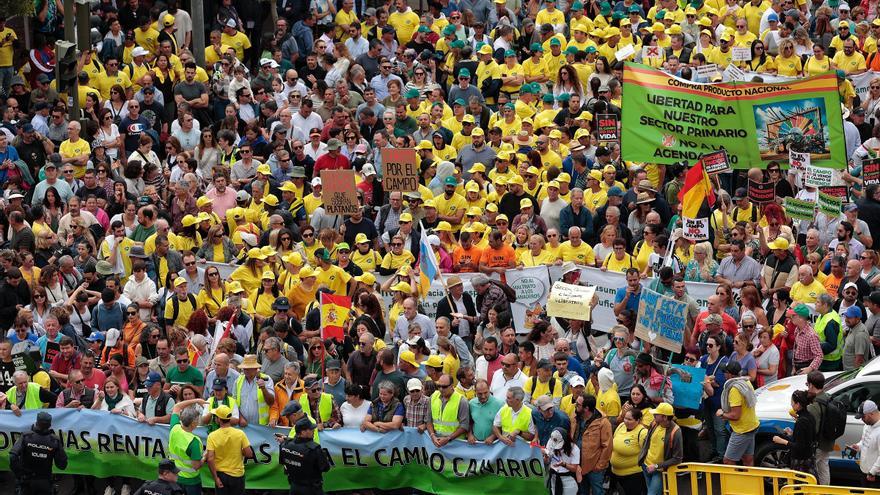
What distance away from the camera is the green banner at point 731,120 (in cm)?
2477

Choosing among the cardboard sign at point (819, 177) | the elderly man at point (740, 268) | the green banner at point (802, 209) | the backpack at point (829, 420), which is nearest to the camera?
the backpack at point (829, 420)

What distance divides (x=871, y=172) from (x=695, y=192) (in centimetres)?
289

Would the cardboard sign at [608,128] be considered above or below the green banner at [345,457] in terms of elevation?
above

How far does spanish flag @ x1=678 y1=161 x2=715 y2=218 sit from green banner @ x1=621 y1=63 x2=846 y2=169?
Result: 3.63 ft

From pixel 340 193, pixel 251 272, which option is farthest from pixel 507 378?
pixel 340 193

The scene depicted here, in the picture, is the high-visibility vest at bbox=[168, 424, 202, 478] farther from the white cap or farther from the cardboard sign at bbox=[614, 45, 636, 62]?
the cardboard sign at bbox=[614, 45, 636, 62]

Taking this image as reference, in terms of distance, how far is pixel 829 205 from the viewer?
79.4 feet

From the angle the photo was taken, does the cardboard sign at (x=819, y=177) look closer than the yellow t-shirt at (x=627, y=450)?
No

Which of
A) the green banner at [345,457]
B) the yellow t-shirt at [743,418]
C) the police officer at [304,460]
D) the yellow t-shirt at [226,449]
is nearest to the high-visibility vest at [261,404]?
the green banner at [345,457]

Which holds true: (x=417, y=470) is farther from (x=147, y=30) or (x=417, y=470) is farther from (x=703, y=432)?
(x=147, y=30)

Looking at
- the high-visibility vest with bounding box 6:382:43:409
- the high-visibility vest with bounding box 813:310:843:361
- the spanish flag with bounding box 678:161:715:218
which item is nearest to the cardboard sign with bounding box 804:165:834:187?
the spanish flag with bounding box 678:161:715:218

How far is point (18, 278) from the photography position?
24.2 meters

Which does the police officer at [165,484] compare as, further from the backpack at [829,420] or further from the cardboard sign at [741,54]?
the cardboard sign at [741,54]

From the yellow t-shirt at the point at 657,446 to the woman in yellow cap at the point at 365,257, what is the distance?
6.01m
